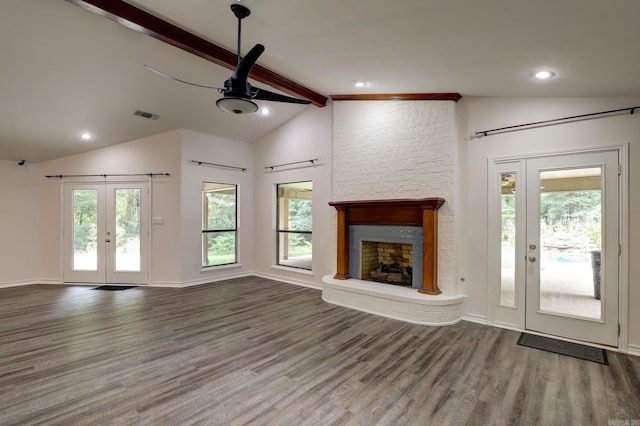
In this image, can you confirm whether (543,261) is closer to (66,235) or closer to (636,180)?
(636,180)

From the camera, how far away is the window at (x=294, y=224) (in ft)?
21.0

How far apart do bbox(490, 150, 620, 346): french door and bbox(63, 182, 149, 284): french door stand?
A: 248 inches

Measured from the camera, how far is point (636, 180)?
3178mm

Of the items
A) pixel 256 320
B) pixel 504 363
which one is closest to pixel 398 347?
pixel 504 363

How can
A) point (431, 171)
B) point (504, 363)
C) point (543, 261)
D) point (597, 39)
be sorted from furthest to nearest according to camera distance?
point (431, 171)
point (543, 261)
point (504, 363)
point (597, 39)

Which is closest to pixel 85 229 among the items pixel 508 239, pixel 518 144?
pixel 508 239

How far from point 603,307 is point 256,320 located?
4.04 metres

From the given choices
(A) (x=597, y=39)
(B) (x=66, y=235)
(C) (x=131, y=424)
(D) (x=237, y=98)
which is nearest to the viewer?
(C) (x=131, y=424)

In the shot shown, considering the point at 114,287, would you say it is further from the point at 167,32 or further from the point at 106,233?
the point at 167,32

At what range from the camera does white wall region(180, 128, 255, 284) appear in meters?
6.14

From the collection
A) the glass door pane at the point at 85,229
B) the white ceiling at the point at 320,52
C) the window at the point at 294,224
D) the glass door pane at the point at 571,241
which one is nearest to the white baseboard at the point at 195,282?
the window at the point at 294,224

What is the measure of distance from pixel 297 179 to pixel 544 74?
4337 mm

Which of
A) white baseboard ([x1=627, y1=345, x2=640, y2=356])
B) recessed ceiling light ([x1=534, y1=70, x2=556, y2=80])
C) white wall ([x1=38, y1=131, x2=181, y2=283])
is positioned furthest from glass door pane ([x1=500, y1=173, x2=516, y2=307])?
white wall ([x1=38, y1=131, x2=181, y2=283])

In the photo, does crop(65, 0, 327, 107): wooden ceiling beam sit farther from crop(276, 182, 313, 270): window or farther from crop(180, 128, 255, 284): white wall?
crop(180, 128, 255, 284): white wall
